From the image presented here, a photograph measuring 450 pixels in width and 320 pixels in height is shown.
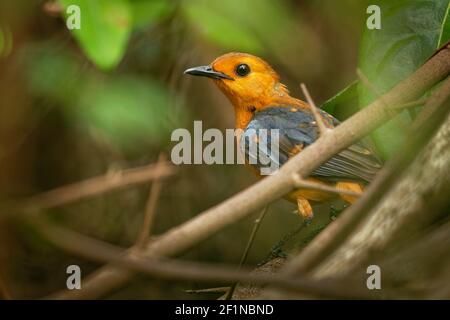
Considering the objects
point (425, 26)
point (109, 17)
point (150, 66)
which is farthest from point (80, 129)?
point (425, 26)

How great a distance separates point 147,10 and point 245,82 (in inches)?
33.5

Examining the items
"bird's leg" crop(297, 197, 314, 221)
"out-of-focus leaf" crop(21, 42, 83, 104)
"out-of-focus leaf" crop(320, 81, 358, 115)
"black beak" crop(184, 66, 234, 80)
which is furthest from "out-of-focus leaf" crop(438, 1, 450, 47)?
"out-of-focus leaf" crop(21, 42, 83, 104)

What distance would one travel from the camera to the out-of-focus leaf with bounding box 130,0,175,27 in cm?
482

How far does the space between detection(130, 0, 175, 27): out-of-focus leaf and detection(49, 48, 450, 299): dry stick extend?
2083 millimetres

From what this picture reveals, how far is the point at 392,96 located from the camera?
327 centimetres

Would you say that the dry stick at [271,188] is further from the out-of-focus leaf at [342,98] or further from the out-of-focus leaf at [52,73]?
the out-of-focus leaf at [52,73]

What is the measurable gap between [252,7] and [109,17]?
1442 mm

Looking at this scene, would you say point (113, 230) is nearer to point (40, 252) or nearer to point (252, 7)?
point (40, 252)

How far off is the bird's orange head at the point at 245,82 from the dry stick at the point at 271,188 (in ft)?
4.92

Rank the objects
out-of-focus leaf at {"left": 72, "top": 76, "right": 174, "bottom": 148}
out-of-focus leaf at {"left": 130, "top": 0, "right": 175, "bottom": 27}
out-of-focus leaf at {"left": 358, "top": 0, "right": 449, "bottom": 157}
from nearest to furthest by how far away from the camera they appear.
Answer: out-of-focus leaf at {"left": 358, "top": 0, "right": 449, "bottom": 157}, out-of-focus leaf at {"left": 130, "top": 0, "right": 175, "bottom": 27}, out-of-focus leaf at {"left": 72, "top": 76, "right": 174, "bottom": 148}

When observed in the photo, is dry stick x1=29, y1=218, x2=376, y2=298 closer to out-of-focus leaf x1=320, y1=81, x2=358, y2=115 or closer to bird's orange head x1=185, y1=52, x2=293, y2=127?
out-of-focus leaf x1=320, y1=81, x2=358, y2=115

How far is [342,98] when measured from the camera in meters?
3.99

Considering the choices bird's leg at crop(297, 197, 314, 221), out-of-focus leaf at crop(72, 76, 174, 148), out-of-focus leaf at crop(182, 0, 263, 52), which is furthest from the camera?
out-of-focus leaf at crop(72, 76, 174, 148)

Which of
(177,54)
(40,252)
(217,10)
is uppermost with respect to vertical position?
(177,54)
